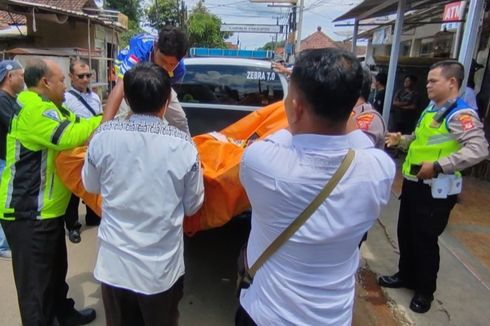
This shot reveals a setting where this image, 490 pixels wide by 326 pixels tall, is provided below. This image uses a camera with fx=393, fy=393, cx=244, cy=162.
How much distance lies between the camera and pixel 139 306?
1813mm

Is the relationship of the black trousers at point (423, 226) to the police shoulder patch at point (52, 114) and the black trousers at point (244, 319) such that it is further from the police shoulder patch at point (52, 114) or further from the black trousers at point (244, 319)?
the police shoulder patch at point (52, 114)

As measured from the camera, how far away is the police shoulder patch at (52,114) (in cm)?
192

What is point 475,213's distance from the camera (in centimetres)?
496

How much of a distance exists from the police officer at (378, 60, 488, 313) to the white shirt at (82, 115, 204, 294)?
1.65m

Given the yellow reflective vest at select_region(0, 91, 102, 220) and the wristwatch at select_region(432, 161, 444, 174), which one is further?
the wristwatch at select_region(432, 161, 444, 174)

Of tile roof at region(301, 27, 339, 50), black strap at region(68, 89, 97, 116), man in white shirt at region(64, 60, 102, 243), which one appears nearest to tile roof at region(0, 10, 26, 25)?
man in white shirt at region(64, 60, 102, 243)

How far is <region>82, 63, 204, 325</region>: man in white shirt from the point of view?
5.20 ft

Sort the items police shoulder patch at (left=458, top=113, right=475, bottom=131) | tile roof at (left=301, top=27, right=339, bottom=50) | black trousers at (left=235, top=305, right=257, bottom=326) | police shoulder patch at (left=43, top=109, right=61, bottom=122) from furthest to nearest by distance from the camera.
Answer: tile roof at (left=301, top=27, right=339, bottom=50) < police shoulder patch at (left=458, top=113, right=475, bottom=131) < police shoulder patch at (left=43, top=109, right=61, bottom=122) < black trousers at (left=235, top=305, right=257, bottom=326)

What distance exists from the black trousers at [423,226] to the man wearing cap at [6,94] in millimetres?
3173

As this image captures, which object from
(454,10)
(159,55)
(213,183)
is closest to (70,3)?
(454,10)

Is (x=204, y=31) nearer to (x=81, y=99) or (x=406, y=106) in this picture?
(x=406, y=106)

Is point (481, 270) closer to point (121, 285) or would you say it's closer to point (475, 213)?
point (475, 213)

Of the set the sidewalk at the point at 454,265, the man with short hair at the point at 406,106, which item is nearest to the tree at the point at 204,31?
the man with short hair at the point at 406,106

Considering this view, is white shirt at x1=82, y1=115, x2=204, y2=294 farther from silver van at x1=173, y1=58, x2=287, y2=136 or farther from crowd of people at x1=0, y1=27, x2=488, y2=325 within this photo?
silver van at x1=173, y1=58, x2=287, y2=136
